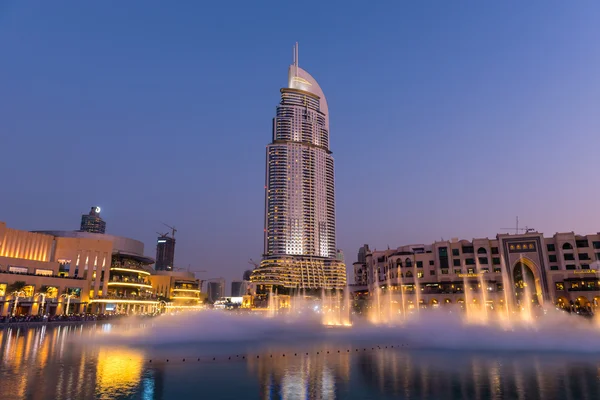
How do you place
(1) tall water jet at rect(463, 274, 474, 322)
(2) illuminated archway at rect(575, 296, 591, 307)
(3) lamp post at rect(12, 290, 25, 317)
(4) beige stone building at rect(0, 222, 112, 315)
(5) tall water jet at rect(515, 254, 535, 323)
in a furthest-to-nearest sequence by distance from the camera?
(1) tall water jet at rect(463, 274, 474, 322) < (5) tall water jet at rect(515, 254, 535, 323) < (2) illuminated archway at rect(575, 296, 591, 307) < (4) beige stone building at rect(0, 222, 112, 315) < (3) lamp post at rect(12, 290, 25, 317)

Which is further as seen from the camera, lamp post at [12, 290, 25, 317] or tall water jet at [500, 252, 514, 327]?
tall water jet at [500, 252, 514, 327]

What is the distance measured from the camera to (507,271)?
117750 millimetres

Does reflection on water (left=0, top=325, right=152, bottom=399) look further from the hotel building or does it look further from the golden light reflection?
the hotel building

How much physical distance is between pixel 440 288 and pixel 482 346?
9156 centimetres

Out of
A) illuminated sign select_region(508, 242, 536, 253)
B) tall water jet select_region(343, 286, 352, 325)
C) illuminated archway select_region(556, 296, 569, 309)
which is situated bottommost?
tall water jet select_region(343, 286, 352, 325)

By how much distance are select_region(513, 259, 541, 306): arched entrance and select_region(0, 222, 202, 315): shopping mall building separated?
118246 mm

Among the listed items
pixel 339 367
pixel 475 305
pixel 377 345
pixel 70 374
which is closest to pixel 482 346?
pixel 377 345

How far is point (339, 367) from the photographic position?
83.7 ft

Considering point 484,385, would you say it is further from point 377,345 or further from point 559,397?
point 377,345

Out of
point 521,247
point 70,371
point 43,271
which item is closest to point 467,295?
point 521,247

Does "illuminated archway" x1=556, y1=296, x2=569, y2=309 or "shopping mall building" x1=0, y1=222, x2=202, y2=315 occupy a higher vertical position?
"shopping mall building" x1=0, y1=222, x2=202, y2=315

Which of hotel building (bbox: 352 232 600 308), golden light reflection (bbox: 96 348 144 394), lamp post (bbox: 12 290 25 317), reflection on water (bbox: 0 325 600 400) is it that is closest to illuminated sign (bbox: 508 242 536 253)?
hotel building (bbox: 352 232 600 308)

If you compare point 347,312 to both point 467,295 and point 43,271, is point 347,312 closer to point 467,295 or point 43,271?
point 467,295

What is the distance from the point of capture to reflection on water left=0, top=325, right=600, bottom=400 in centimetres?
1822
